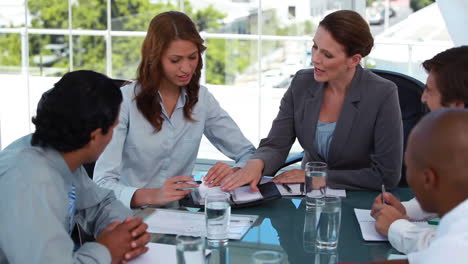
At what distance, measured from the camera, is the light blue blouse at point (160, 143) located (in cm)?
217

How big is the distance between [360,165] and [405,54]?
11.5 feet

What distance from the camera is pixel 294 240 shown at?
5.31 ft

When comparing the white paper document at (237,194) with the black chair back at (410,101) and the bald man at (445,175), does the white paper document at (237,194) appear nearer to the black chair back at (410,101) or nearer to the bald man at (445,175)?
the bald man at (445,175)

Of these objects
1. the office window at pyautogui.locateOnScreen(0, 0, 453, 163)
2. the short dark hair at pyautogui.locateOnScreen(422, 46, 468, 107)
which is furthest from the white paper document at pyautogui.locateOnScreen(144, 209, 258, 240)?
the office window at pyautogui.locateOnScreen(0, 0, 453, 163)

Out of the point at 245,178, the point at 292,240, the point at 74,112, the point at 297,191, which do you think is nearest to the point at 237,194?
the point at 245,178

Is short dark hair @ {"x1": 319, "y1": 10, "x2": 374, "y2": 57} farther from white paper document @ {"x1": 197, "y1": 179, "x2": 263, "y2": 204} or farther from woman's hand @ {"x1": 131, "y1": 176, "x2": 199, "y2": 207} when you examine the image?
woman's hand @ {"x1": 131, "y1": 176, "x2": 199, "y2": 207}

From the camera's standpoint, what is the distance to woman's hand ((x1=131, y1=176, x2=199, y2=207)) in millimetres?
1854

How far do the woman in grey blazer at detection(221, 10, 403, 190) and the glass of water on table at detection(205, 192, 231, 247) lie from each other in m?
0.56

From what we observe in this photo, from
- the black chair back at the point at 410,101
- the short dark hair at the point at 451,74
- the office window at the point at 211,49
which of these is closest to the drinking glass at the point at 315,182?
the short dark hair at the point at 451,74

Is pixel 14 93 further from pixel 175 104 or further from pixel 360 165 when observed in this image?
pixel 360 165

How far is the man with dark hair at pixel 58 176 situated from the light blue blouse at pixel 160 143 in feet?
1.91

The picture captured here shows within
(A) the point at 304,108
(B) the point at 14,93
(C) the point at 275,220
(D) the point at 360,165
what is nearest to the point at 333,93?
(A) the point at 304,108

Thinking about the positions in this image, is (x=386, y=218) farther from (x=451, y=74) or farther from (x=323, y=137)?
(x=323, y=137)

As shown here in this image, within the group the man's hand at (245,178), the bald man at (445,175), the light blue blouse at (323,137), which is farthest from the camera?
the light blue blouse at (323,137)
